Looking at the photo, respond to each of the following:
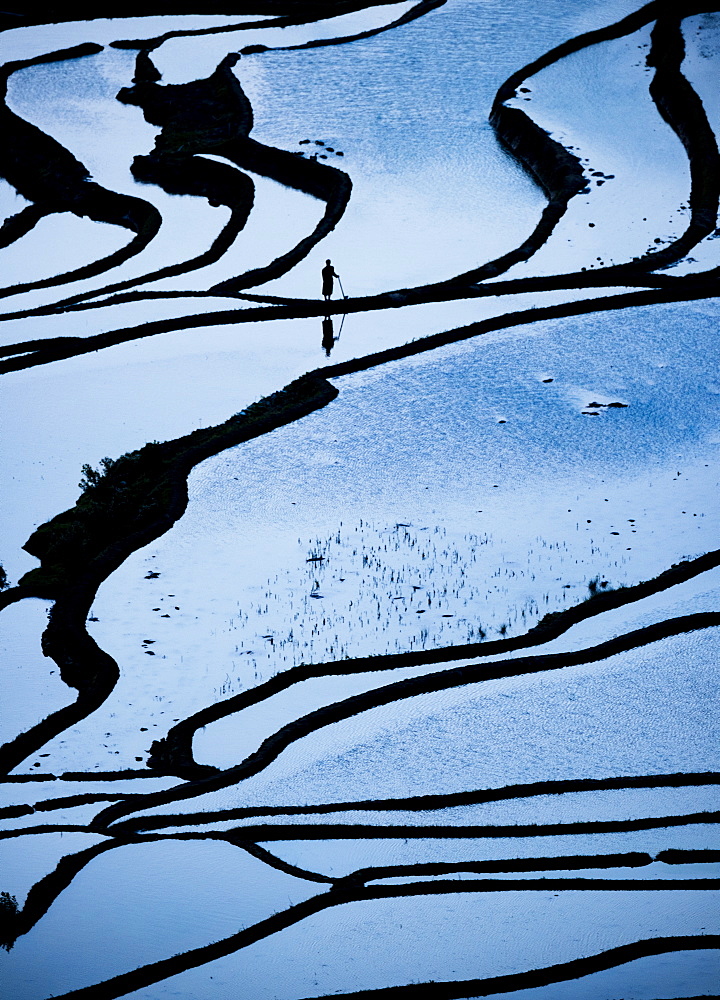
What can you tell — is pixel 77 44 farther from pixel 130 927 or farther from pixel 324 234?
pixel 130 927

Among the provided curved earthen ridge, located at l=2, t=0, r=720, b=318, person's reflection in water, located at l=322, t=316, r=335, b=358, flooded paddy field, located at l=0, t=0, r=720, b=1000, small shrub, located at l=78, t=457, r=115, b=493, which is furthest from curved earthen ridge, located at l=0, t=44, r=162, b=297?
small shrub, located at l=78, t=457, r=115, b=493

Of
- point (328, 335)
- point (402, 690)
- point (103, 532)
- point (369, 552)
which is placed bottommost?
point (402, 690)

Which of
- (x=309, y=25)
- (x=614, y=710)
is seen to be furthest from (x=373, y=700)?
(x=309, y=25)

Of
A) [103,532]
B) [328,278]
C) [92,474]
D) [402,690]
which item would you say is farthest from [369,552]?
[328,278]

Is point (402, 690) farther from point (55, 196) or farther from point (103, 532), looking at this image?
point (55, 196)

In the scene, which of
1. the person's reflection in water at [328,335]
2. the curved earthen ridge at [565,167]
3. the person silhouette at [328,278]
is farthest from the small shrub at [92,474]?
the curved earthen ridge at [565,167]

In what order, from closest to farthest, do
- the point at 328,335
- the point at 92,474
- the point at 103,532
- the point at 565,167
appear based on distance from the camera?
the point at 103,532 → the point at 92,474 → the point at 328,335 → the point at 565,167
